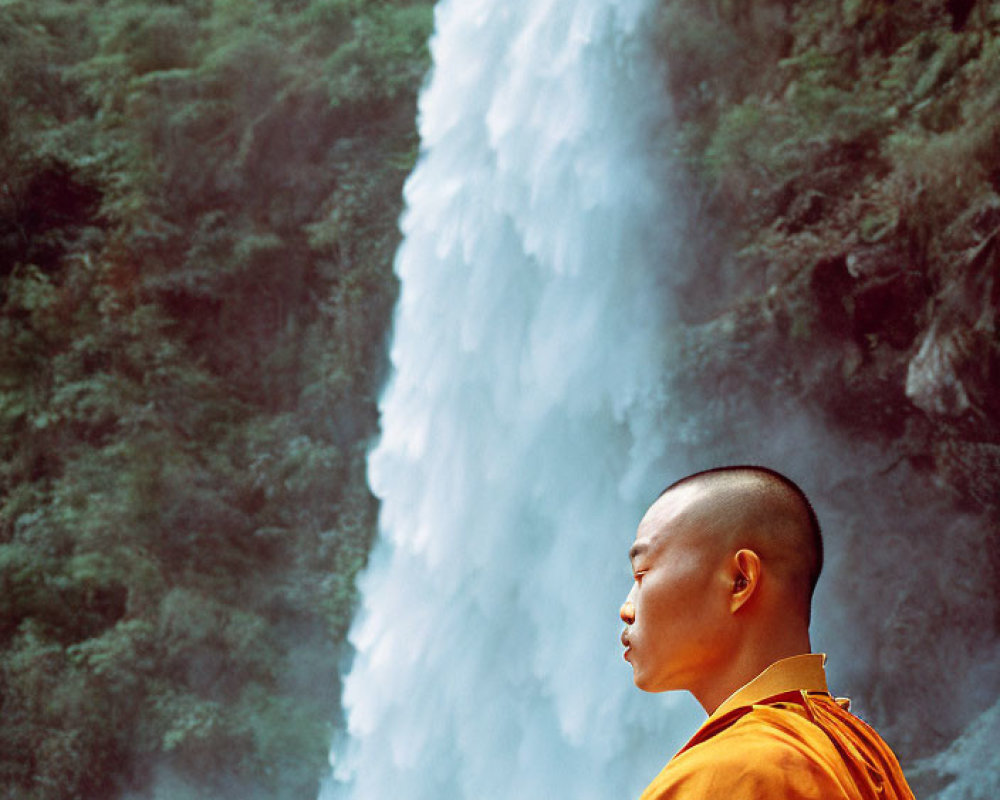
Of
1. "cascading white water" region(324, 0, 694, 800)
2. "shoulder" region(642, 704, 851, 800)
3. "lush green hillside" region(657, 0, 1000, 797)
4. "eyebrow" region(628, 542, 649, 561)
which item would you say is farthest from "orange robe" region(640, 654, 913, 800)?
"cascading white water" region(324, 0, 694, 800)

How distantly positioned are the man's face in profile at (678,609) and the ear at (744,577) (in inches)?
0.6

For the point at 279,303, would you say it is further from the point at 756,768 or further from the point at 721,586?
the point at 756,768

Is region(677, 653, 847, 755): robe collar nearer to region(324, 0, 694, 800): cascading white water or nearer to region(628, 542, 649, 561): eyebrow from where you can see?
region(628, 542, 649, 561): eyebrow

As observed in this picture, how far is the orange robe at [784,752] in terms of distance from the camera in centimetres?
126

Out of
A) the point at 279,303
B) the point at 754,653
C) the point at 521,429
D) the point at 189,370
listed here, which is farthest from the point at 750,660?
the point at 279,303

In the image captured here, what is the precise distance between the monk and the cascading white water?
591cm

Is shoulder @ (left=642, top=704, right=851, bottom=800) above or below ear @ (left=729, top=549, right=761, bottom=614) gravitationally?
below

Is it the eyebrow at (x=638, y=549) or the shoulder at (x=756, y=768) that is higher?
the eyebrow at (x=638, y=549)

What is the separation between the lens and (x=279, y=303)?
1100 cm

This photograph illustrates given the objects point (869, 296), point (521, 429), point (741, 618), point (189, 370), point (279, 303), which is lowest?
point (741, 618)

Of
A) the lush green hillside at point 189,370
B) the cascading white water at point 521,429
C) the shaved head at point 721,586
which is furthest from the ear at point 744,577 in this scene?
the lush green hillside at point 189,370

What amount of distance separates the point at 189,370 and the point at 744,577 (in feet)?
31.8

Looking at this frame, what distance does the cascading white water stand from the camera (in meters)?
7.64

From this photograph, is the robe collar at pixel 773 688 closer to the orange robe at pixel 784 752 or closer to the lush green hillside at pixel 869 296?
the orange robe at pixel 784 752
